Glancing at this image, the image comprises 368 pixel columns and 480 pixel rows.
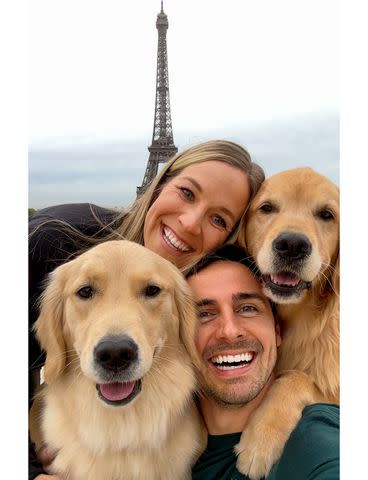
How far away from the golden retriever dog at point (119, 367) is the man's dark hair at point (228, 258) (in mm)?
89

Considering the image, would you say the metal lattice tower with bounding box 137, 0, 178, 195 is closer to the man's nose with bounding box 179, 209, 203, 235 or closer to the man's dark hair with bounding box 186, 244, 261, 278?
the man's nose with bounding box 179, 209, 203, 235

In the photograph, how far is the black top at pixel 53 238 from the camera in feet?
7.52

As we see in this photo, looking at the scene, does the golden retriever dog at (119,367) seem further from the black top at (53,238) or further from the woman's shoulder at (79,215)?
the woman's shoulder at (79,215)

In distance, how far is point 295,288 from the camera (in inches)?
87.5

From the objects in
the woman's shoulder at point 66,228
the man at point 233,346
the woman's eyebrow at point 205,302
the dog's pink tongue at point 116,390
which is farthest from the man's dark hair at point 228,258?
the dog's pink tongue at point 116,390

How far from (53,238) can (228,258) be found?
0.68m

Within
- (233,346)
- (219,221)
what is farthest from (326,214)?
(233,346)

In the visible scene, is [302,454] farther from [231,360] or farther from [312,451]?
[231,360]

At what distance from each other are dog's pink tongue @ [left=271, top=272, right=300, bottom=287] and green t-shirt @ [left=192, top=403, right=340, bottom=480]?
499 millimetres

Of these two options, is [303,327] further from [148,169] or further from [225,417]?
[148,169]

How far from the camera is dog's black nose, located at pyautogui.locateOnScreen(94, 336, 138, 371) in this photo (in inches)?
77.2

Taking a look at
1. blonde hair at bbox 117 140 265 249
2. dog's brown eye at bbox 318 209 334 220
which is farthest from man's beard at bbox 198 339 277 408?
dog's brown eye at bbox 318 209 334 220

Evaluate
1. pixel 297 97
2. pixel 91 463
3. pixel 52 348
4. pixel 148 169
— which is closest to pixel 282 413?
pixel 91 463

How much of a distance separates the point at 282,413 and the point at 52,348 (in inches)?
36.2
